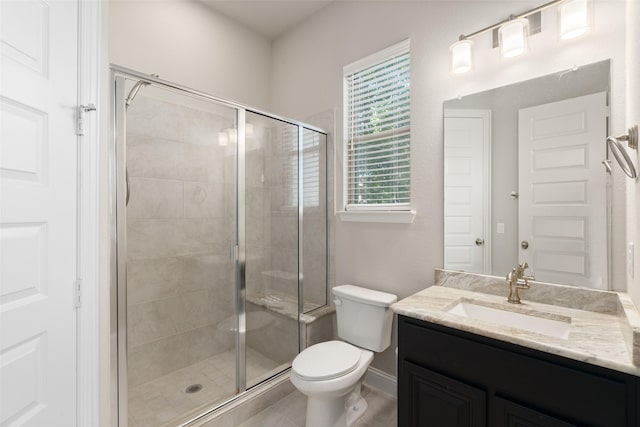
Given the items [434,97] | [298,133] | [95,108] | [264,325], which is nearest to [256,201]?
[298,133]

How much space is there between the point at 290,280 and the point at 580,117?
1.96 meters

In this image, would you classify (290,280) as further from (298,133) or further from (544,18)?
(544,18)

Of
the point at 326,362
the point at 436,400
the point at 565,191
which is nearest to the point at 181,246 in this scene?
the point at 326,362

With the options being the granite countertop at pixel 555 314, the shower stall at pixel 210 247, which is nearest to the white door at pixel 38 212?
the shower stall at pixel 210 247

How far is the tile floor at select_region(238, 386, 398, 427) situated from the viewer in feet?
5.85

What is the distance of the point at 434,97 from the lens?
71.1 inches

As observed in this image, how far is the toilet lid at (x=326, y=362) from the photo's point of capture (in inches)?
60.4

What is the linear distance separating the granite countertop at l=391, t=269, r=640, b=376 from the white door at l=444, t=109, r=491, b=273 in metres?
0.11

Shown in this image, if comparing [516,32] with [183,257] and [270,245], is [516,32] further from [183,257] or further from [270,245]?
[183,257]

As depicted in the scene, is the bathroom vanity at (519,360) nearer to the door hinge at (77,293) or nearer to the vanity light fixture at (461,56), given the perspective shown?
the vanity light fixture at (461,56)

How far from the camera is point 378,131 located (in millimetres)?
2123

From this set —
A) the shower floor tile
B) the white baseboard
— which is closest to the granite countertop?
the white baseboard

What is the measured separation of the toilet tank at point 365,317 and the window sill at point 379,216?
0.48 metres

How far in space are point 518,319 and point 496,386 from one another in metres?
0.38
